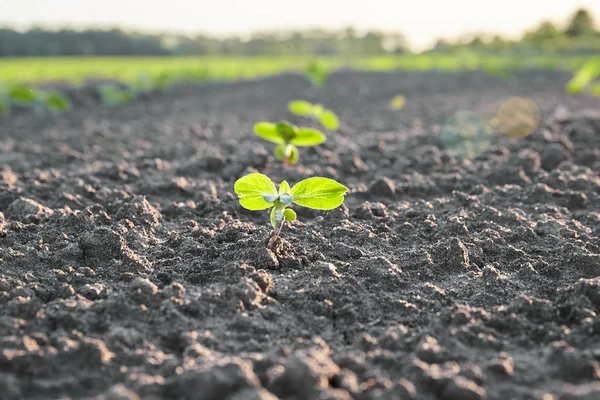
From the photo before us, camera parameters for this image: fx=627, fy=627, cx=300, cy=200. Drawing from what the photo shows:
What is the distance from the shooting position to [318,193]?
2293 millimetres

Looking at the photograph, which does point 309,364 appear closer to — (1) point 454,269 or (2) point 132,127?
(1) point 454,269

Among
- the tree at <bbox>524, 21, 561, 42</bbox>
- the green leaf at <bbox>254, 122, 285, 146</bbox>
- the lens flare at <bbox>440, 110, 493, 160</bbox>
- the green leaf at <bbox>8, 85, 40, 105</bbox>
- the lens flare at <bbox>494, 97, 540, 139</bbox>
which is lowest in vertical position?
the lens flare at <bbox>440, 110, 493, 160</bbox>

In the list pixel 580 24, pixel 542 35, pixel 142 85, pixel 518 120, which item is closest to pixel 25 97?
pixel 142 85

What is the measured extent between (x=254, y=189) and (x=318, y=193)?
0.24m

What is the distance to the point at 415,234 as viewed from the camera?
2689 mm

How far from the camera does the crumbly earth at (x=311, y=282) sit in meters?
1.61

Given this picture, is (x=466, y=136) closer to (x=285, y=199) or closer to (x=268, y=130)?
(x=268, y=130)

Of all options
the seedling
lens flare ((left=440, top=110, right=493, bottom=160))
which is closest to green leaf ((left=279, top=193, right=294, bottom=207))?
the seedling

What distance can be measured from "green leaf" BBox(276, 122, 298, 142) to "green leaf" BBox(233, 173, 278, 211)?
114 cm

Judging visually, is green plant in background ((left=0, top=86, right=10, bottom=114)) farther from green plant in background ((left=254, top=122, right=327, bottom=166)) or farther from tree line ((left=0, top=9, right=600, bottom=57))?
tree line ((left=0, top=9, right=600, bottom=57))

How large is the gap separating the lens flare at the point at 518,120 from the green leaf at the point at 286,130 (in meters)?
2.31

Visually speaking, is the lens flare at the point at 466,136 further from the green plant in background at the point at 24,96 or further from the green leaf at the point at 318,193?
the green plant in background at the point at 24,96

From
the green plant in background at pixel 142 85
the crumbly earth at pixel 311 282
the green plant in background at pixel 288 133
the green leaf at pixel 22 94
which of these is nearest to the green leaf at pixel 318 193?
the crumbly earth at pixel 311 282

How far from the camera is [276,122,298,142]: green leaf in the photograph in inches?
136
